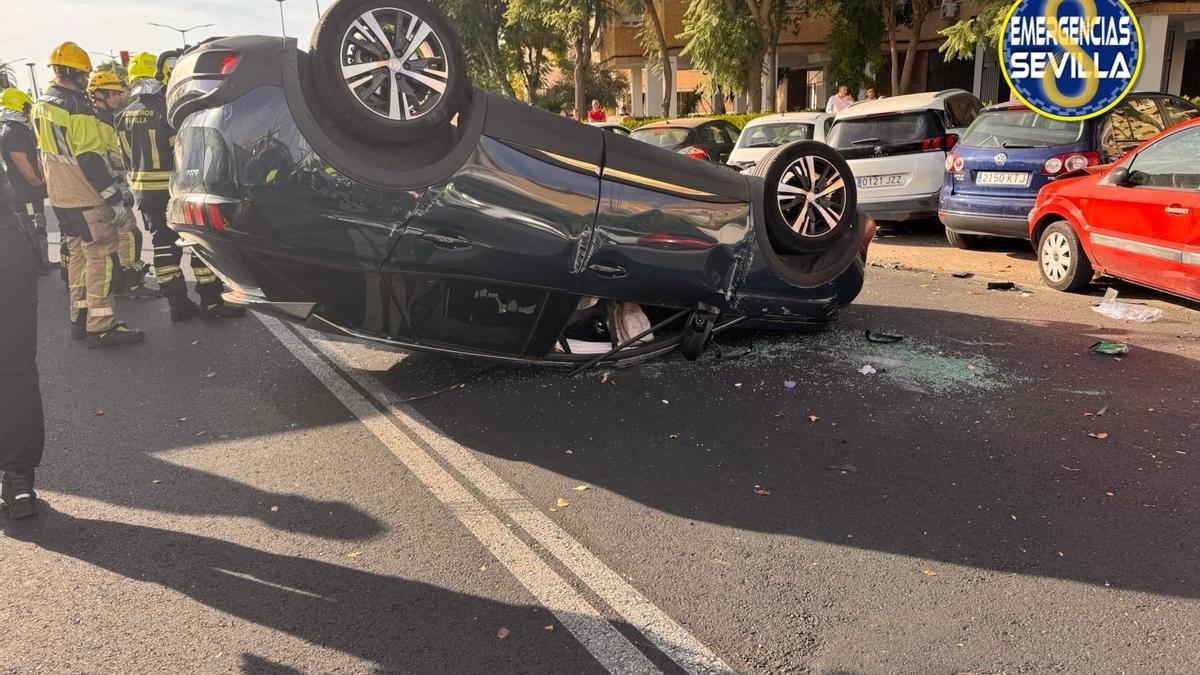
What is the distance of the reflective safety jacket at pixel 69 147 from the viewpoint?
650cm

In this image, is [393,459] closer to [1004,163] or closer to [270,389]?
[270,389]

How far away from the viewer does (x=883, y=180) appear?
1057 centimetres

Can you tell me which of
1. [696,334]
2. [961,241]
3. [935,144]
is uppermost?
[935,144]

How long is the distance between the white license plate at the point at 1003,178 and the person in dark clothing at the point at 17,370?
8.38 m

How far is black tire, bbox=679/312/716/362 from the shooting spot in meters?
5.32

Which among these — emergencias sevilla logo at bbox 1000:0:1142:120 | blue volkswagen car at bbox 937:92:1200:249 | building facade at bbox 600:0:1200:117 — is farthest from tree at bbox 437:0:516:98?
blue volkswagen car at bbox 937:92:1200:249

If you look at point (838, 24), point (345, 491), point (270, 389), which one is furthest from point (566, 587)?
point (838, 24)

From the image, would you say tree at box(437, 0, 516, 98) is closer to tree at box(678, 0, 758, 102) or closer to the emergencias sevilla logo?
tree at box(678, 0, 758, 102)

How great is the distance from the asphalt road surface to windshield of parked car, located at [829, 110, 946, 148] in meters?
5.18

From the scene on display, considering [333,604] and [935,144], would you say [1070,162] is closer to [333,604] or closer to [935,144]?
[935,144]

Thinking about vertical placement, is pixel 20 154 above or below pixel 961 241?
above

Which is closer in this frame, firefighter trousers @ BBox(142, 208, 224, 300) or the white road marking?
the white road marking

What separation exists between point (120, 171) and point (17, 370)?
15.9 ft

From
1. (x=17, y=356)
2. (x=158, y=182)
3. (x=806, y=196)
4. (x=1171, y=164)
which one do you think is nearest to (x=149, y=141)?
(x=158, y=182)
